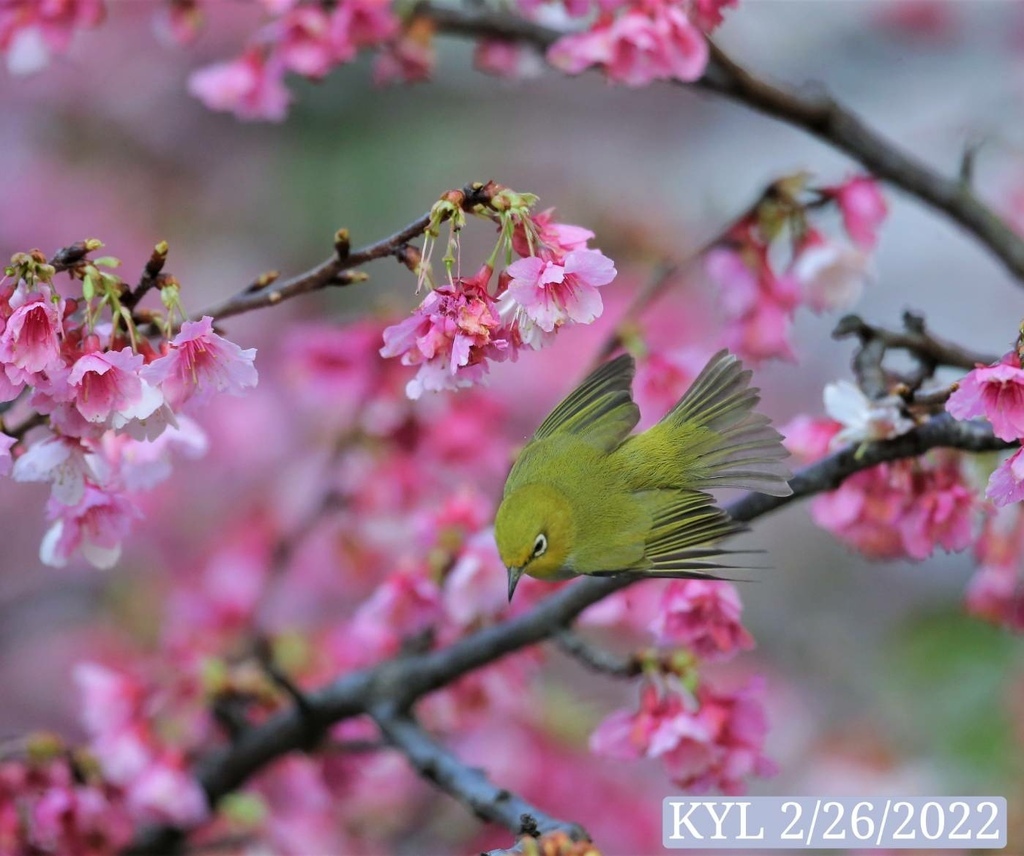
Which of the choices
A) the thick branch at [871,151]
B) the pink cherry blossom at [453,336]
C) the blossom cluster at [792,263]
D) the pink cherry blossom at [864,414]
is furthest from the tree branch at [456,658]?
the thick branch at [871,151]

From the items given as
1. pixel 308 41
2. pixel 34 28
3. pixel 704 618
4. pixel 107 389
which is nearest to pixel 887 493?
pixel 704 618

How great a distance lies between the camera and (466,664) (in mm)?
965

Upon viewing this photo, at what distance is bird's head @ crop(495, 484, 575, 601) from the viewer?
0.69 m

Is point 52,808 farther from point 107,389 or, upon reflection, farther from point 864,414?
point 864,414

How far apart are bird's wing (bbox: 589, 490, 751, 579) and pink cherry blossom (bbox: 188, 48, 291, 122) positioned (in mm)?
624

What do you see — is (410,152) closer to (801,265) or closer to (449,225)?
(801,265)

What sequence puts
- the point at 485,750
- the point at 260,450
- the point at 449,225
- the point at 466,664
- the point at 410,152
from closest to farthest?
the point at 449,225 → the point at 466,664 → the point at 485,750 → the point at 260,450 → the point at 410,152

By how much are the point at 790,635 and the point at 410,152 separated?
4.51 feet

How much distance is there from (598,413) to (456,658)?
0.99ft

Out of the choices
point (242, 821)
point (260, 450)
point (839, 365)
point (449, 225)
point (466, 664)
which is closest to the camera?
point (449, 225)

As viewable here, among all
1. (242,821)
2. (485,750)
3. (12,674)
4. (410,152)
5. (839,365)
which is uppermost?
(410,152)

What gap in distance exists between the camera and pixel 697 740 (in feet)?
2.76

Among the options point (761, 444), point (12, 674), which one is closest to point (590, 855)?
point (761, 444)

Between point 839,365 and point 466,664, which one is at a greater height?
point 839,365
